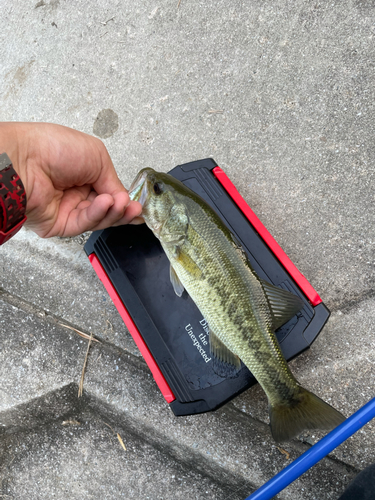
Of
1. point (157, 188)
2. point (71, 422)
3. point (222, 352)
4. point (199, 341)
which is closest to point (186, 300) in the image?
point (199, 341)

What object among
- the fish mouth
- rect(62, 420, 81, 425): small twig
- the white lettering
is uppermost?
the fish mouth

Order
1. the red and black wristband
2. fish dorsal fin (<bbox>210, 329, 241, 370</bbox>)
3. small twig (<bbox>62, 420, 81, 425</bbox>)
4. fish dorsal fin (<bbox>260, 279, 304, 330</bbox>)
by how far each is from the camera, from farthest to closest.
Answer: small twig (<bbox>62, 420, 81, 425</bbox>)
fish dorsal fin (<bbox>210, 329, 241, 370</bbox>)
fish dorsal fin (<bbox>260, 279, 304, 330</bbox>)
the red and black wristband

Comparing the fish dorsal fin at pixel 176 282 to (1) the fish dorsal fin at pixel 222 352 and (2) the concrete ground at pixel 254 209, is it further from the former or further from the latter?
(2) the concrete ground at pixel 254 209

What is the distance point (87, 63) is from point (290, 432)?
3.33m

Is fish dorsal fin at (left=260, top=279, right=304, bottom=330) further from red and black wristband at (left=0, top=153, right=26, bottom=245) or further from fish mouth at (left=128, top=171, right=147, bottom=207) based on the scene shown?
red and black wristband at (left=0, top=153, right=26, bottom=245)

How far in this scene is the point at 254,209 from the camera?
259cm

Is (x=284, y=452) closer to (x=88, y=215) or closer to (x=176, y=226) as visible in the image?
(x=176, y=226)

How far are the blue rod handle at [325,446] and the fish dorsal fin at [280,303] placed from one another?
561mm

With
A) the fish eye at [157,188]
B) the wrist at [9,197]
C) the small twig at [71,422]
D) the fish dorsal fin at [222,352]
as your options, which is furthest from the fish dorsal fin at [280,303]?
the small twig at [71,422]

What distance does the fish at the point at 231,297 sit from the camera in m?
1.80

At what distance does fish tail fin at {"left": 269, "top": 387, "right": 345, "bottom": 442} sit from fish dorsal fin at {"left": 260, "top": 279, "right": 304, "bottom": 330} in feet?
1.26

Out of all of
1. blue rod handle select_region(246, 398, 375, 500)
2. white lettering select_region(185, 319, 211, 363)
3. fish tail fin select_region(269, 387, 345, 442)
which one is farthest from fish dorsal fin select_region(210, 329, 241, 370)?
blue rod handle select_region(246, 398, 375, 500)

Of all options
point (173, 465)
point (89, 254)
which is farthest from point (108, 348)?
point (173, 465)

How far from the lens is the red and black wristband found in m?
1.58
